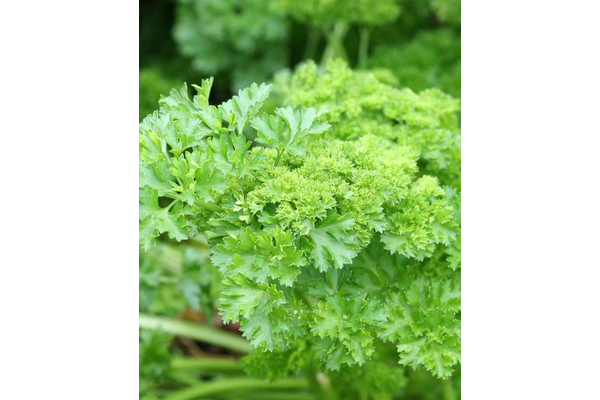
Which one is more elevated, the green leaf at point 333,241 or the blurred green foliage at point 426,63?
the blurred green foliage at point 426,63

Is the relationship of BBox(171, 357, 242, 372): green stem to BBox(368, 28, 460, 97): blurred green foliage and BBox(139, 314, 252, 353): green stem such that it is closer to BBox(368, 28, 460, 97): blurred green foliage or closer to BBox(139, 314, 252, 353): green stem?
BBox(139, 314, 252, 353): green stem

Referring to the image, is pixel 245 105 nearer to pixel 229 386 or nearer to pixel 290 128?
pixel 290 128

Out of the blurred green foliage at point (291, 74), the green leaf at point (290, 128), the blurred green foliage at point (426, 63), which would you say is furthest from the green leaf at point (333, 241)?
the blurred green foliage at point (426, 63)

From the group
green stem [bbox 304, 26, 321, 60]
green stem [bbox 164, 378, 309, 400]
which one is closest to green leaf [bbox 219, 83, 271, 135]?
green stem [bbox 164, 378, 309, 400]

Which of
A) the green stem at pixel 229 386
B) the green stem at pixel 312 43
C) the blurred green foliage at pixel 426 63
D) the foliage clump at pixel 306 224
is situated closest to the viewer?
the foliage clump at pixel 306 224

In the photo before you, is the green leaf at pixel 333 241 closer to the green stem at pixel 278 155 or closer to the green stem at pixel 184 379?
the green stem at pixel 278 155

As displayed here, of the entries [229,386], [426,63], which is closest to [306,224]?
[229,386]

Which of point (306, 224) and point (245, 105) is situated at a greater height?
point (245, 105)

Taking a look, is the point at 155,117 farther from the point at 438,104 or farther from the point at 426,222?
the point at 438,104

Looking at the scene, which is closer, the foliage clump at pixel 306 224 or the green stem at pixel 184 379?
the foliage clump at pixel 306 224
